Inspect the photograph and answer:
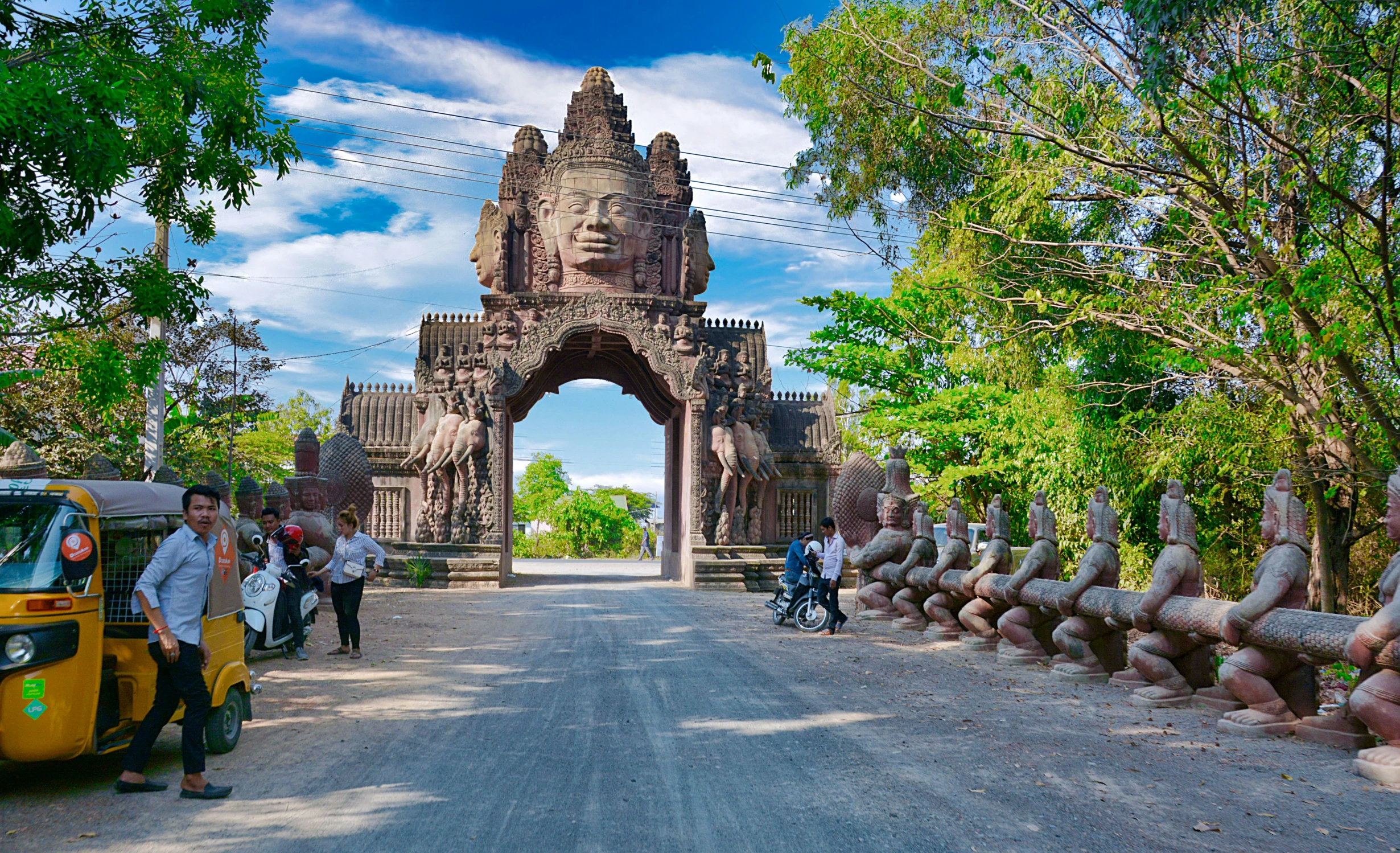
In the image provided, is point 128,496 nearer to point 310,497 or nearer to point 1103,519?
point 1103,519

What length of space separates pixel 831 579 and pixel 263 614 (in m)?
7.37

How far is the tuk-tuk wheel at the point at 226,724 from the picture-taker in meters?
6.00

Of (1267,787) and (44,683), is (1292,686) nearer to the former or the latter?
(1267,787)

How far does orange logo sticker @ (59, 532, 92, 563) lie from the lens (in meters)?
4.93

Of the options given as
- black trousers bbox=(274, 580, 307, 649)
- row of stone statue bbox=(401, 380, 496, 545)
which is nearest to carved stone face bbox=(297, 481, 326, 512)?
black trousers bbox=(274, 580, 307, 649)

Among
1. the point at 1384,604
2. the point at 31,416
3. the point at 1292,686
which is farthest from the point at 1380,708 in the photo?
the point at 31,416

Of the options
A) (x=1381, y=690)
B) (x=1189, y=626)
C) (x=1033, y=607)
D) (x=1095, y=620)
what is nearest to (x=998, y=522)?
(x=1033, y=607)

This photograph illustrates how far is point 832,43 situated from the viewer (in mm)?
13828

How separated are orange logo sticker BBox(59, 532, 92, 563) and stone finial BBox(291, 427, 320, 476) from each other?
1191cm

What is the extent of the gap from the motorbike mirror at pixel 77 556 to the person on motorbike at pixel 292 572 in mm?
5342

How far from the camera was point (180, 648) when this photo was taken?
208 inches

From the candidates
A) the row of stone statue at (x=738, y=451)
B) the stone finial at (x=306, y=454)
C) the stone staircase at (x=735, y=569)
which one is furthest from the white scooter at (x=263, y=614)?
the row of stone statue at (x=738, y=451)

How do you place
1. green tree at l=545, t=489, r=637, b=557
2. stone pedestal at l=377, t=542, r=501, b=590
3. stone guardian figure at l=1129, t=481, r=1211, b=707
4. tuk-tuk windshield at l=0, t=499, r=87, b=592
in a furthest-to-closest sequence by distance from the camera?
1. green tree at l=545, t=489, r=637, b=557
2. stone pedestal at l=377, t=542, r=501, b=590
3. stone guardian figure at l=1129, t=481, r=1211, b=707
4. tuk-tuk windshield at l=0, t=499, r=87, b=592

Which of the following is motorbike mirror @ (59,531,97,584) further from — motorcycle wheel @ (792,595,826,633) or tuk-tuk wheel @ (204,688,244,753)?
motorcycle wheel @ (792,595,826,633)
